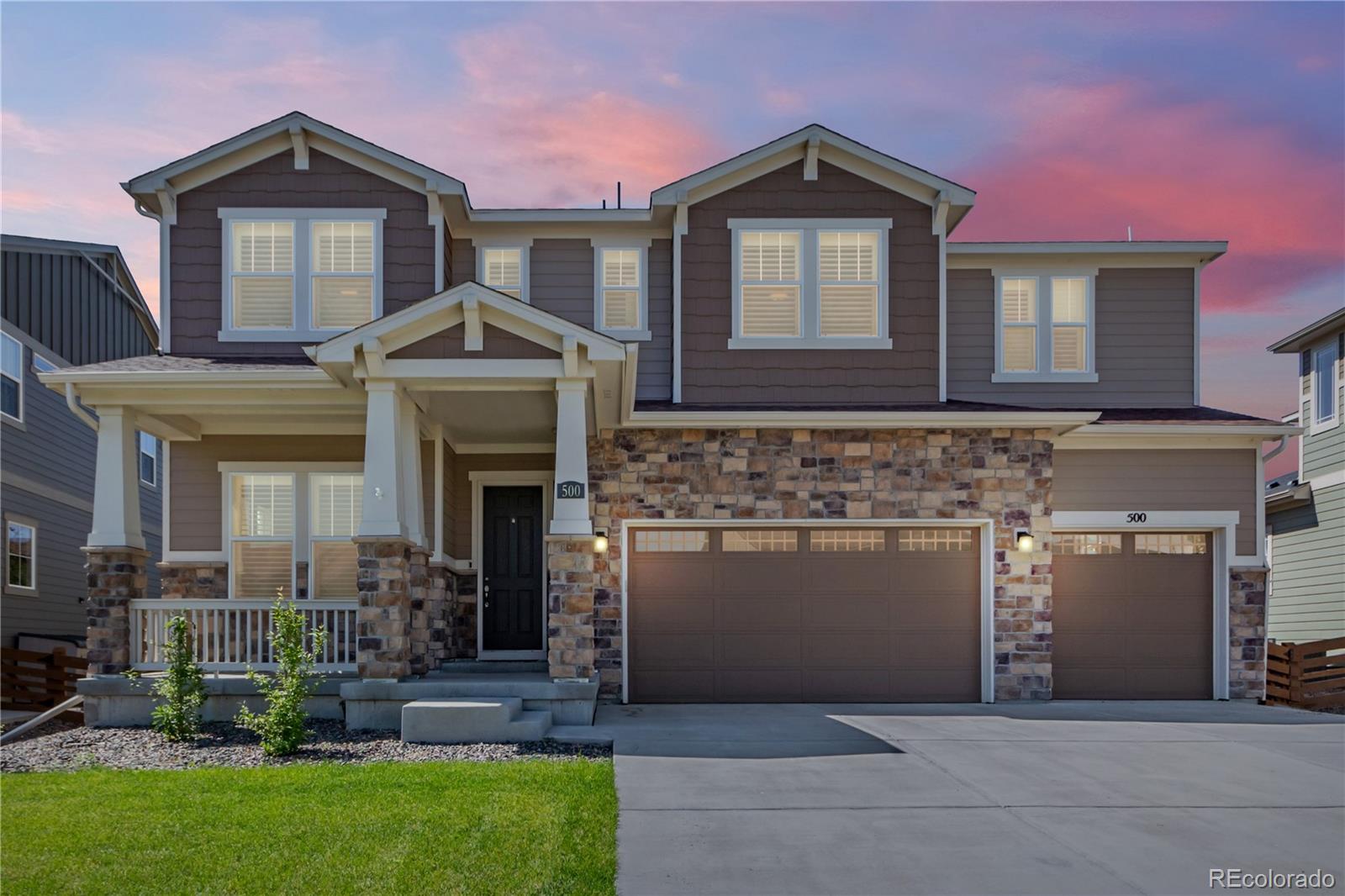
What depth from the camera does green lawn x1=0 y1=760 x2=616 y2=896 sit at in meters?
5.59

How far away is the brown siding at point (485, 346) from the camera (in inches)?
407

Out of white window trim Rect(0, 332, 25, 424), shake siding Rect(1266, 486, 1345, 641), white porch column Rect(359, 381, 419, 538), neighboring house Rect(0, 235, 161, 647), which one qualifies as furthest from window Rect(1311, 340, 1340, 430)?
white window trim Rect(0, 332, 25, 424)

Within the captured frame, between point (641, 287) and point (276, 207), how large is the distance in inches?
184

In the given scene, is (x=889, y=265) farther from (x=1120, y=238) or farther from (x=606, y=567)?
(x=606, y=567)

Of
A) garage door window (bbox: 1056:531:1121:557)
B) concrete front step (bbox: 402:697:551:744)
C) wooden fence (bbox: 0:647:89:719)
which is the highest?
garage door window (bbox: 1056:531:1121:557)

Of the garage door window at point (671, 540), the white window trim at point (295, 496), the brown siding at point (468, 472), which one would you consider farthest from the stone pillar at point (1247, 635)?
the white window trim at point (295, 496)

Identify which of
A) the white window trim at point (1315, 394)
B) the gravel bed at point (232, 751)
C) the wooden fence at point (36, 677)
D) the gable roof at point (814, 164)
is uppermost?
the gable roof at point (814, 164)

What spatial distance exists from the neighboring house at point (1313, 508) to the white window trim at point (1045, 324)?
5530 mm

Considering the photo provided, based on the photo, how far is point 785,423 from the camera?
12727 mm

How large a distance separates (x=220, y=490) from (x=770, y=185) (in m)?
7.96

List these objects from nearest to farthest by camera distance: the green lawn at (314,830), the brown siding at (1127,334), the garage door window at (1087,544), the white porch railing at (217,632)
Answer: the green lawn at (314,830), the white porch railing at (217,632), the garage door window at (1087,544), the brown siding at (1127,334)

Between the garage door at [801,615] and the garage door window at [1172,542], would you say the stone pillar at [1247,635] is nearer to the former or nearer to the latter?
the garage door window at [1172,542]

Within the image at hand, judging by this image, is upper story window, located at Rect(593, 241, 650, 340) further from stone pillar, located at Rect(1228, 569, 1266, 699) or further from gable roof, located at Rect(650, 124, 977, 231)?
stone pillar, located at Rect(1228, 569, 1266, 699)

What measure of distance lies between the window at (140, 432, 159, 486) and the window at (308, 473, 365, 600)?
983 cm
